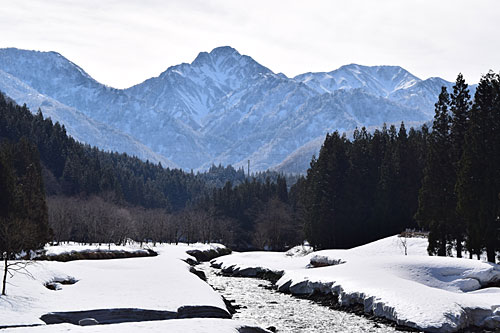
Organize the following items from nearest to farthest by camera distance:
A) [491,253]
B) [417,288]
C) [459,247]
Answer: [417,288], [491,253], [459,247]

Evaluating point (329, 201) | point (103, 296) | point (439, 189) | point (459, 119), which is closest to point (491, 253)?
point (439, 189)

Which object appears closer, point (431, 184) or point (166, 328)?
point (166, 328)

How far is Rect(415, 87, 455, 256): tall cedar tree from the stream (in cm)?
1849

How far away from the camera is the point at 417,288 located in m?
36.0

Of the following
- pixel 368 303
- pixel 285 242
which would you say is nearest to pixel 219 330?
pixel 368 303

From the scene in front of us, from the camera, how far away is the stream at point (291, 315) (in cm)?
3125

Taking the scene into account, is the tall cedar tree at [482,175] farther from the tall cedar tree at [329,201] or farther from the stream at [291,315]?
the tall cedar tree at [329,201]

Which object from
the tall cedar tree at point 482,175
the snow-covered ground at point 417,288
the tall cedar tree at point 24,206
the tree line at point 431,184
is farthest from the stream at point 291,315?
the tall cedar tree at point 24,206

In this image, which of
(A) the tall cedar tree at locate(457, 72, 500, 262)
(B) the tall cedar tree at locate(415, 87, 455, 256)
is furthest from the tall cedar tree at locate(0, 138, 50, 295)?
(A) the tall cedar tree at locate(457, 72, 500, 262)

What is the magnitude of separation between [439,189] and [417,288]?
22.0 m

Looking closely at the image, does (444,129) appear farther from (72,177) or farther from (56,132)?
(56,132)

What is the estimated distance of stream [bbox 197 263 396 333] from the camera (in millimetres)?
31250

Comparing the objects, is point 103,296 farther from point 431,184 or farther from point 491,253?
point 431,184

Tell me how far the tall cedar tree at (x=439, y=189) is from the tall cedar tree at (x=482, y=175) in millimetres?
4733
